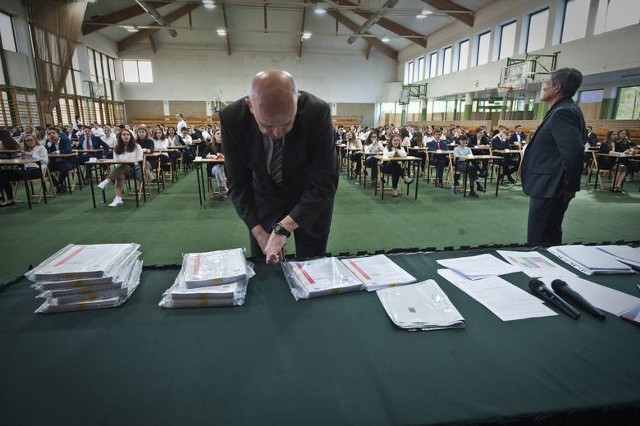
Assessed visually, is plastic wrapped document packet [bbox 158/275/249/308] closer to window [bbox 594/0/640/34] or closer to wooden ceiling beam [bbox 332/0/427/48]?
window [bbox 594/0/640/34]

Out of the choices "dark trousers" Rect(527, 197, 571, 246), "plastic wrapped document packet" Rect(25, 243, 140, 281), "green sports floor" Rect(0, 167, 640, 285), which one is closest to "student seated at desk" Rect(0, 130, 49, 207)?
"green sports floor" Rect(0, 167, 640, 285)

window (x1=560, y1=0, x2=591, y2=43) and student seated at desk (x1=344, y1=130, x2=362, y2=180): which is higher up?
window (x1=560, y1=0, x2=591, y2=43)

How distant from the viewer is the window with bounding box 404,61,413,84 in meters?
21.9

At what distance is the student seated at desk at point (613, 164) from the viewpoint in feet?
23.9

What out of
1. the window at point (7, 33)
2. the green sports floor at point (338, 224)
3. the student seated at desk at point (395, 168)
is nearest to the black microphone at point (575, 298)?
the green sports floor at point (338, 224)

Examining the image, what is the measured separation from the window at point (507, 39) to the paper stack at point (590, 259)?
14127 mm

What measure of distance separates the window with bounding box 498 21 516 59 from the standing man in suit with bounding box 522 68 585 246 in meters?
12.8

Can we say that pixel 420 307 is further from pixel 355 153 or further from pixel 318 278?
pixel 355 153

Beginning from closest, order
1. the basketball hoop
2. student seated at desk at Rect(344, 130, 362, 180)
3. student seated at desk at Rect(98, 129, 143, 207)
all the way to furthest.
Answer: student seated at desk at Rect(98, 129, 143, 207), student seated at desk at Rect(344, 130, 362, 180), the basketball hoop

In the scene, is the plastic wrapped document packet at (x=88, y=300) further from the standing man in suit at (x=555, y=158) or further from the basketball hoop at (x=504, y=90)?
the basketball hoop at (x=504, y=90)

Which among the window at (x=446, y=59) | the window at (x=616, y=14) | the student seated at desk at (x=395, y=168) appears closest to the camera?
the student seated at desk at (x=395, y=168)

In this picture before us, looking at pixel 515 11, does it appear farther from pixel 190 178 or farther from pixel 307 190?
pixel 307 190

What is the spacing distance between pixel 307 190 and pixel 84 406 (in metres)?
1.08

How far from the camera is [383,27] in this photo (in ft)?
60.3
